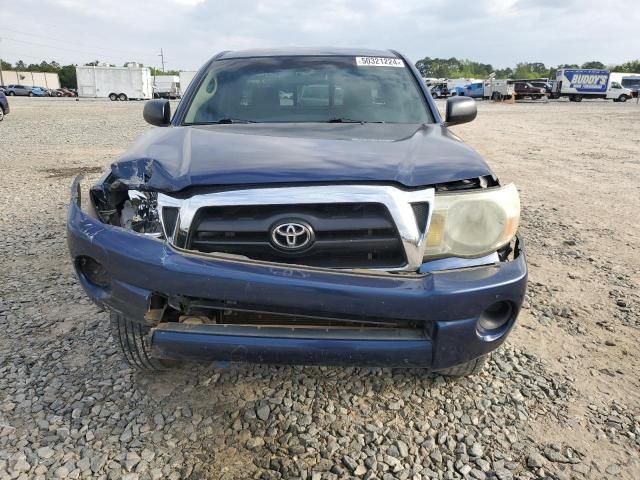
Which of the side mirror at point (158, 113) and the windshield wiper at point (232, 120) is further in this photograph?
the side mirror at point (158, 113)

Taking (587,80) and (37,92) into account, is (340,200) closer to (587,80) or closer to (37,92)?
(587,80)

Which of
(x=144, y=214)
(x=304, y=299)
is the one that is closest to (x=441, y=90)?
(x=144, y=214)

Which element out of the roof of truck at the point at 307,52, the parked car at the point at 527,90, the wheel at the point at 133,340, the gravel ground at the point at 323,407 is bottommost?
the gravel ground at the point at 323,407

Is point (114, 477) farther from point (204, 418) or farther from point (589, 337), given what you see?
point (589, 337)

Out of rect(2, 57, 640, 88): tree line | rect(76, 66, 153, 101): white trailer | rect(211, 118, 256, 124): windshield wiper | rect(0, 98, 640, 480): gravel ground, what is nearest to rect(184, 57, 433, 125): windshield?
rect(211, 118, 256, 124): windshield wiper

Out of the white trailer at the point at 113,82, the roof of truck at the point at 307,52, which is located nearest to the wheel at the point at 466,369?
the roof of truck at the point at 307,52

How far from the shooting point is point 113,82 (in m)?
50.9

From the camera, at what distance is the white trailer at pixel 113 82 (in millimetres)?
50438

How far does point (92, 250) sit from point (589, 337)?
294 centimetres

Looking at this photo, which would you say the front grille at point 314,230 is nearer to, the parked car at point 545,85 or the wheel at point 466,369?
the wheel at point 466,369

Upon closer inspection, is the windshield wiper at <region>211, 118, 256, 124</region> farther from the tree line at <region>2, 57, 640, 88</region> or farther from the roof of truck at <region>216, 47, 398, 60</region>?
the tree line at <region>2, 57, 640, 88</region>

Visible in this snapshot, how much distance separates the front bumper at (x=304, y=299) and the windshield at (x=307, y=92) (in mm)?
1520

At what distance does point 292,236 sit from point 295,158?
40 centimetres

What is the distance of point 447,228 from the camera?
6.71 feet
